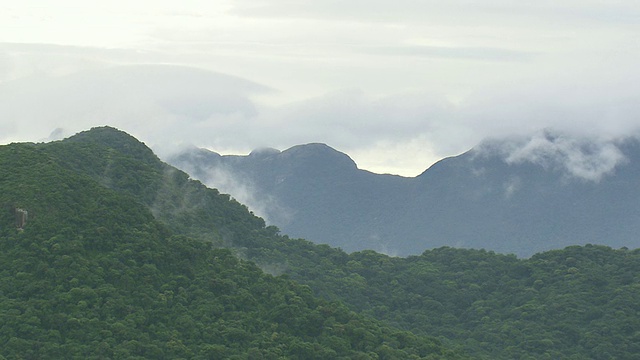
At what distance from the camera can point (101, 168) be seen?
8238 centimetres

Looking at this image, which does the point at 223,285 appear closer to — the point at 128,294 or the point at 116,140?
the point at 128,294

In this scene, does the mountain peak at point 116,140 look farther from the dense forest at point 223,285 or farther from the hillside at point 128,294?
the hillside at point 128,294

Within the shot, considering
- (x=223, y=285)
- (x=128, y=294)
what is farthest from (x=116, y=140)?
(x=128, y=294)

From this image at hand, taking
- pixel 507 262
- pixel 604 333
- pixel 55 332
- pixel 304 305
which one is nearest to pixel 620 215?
pixel 507 262

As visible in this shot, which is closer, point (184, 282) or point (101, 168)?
point (184, 282)

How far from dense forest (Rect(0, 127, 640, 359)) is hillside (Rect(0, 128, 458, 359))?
0.10 metres

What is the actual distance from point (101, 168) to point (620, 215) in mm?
137579

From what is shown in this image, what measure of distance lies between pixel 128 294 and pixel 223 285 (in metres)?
7.10

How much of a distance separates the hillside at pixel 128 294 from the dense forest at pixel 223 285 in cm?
10

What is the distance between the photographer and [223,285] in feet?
224

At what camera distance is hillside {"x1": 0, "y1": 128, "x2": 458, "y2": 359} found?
58812 millimetres

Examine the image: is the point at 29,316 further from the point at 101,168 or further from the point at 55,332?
the point at 101,168

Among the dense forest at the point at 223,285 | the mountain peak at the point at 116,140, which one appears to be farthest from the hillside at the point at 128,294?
the mountain peak at the point at 116,140

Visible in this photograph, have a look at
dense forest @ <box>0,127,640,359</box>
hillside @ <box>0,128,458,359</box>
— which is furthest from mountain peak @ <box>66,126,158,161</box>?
hillside @ <box>0,128,458,359</box>
